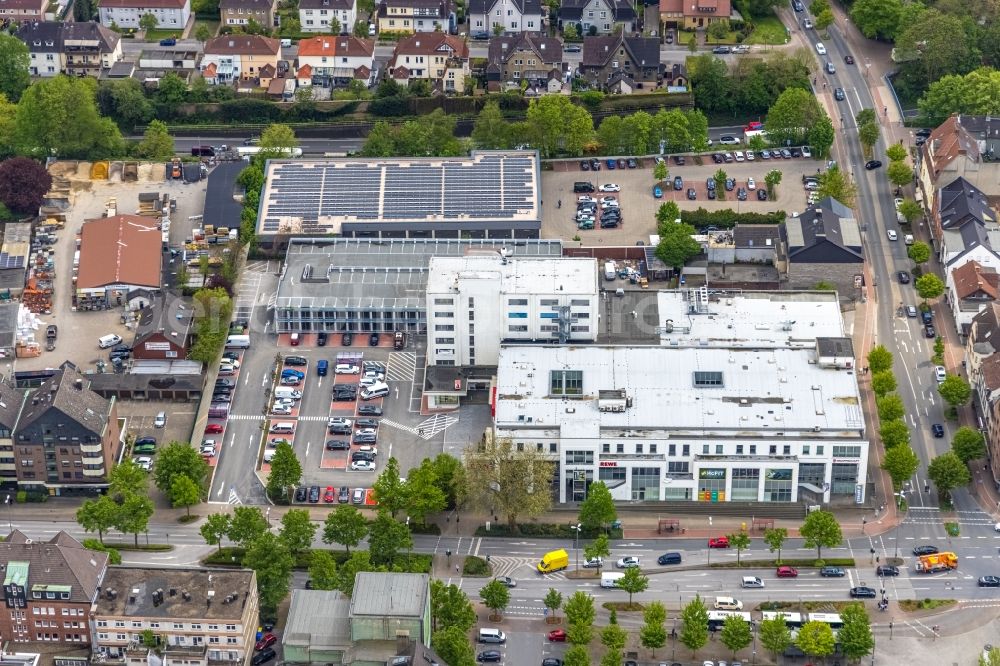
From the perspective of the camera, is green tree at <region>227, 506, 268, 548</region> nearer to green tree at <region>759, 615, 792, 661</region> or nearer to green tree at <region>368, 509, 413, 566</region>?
green tree at <region>368, 509, 413, 566</region>

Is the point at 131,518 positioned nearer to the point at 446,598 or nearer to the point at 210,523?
the point at 210,523

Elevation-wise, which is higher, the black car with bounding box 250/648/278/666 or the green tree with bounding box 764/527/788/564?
the green tree with bounding box 764/527/788/564

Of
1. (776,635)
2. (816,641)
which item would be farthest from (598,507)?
(816,641)

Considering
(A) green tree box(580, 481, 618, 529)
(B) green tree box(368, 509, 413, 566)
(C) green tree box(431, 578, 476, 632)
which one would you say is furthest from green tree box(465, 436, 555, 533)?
(C) green tree box(431, 578, 476, 632)

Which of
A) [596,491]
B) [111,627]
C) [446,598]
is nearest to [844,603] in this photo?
[596,491]

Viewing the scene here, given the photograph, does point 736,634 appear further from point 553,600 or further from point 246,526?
point 246,526

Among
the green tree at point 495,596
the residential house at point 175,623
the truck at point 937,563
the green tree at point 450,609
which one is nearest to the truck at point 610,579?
the green tree at point 495,596
